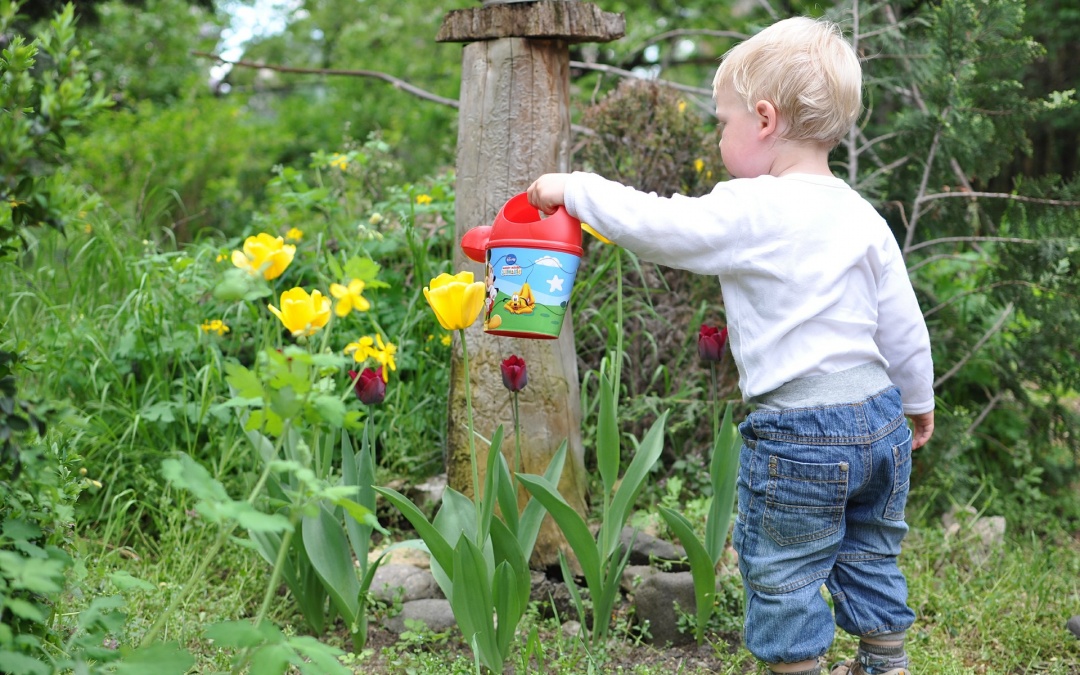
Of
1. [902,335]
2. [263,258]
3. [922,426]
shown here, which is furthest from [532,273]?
[922,426]

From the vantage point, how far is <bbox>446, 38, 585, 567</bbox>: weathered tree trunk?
2.51 m

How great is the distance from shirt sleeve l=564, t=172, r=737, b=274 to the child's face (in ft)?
0.56

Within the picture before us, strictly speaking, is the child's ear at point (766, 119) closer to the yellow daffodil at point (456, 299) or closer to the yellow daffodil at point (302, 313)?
the yellow daffodil at point (456, 299)

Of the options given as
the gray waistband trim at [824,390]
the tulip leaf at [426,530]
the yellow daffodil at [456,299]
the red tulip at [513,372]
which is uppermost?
the yellow daffodil at [456,299]

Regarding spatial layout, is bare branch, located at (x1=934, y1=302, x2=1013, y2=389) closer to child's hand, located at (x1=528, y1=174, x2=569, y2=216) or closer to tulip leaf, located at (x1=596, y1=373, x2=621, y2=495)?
tulip leaf, located at (x1=596, y1=373, x2=621, y2=495)

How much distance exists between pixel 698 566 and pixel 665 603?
0.71 feet

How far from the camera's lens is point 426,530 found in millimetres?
1943

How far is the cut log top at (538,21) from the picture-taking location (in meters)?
2.44

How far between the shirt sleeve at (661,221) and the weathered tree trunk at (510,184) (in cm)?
83

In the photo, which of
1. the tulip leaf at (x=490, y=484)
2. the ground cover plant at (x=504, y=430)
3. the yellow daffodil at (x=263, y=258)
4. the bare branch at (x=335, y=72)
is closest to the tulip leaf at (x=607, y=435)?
the ground cover plant at (x=504, y=430)

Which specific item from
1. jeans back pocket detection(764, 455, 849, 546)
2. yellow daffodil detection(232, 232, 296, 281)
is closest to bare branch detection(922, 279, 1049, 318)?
jeans back pocket detection(764, 455, 849, 546)

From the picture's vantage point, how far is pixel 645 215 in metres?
1.69

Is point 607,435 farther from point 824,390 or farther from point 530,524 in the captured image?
point 824,390

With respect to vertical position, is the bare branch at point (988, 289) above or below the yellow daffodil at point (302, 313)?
below
